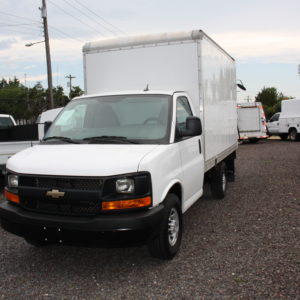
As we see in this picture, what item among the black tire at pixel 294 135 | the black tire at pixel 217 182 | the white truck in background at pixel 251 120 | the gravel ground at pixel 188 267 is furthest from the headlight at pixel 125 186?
the black tire at pixel 294 135

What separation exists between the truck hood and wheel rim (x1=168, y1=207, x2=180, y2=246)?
88 centimetres

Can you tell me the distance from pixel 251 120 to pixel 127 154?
19.1 meters

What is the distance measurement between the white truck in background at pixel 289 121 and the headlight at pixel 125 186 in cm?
2118

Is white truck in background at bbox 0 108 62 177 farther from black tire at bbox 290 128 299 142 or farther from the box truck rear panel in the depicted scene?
black tire at bbox 290 128 299 142

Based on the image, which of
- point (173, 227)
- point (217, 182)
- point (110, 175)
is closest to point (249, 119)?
point (217, 182)

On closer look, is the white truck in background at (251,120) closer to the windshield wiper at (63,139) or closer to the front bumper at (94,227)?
the windshield wiper at (63,139)

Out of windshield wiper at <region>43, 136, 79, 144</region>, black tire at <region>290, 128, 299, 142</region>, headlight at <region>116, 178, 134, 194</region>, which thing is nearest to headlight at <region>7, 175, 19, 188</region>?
windshield wiper at <region>43, 136, 79, 144</region>

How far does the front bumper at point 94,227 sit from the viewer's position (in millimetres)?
3900

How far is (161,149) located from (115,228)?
1.08m

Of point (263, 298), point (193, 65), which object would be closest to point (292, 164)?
point (193, 65)

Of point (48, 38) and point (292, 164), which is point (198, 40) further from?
point (48, 38)

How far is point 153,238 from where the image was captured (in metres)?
4.20

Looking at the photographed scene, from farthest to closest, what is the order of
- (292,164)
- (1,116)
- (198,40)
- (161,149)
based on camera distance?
(292,164), (1,116), (198,40), (161,149)

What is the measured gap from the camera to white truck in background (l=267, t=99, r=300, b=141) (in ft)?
76.5
